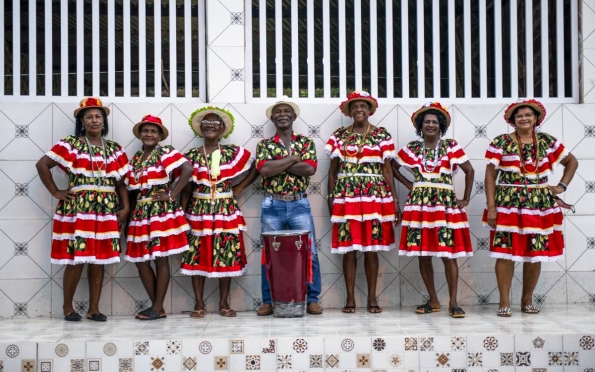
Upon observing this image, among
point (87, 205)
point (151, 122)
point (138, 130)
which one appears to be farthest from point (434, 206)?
point (87, 205)

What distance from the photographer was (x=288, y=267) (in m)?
5.93

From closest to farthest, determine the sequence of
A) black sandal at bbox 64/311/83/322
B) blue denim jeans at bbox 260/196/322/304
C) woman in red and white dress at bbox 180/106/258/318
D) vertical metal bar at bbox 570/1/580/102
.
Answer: black sandal at bbox 64/311/83/322, woman in red and white dress at bbox 180/106/258/318, blue denim jeans at bbox 260/196/322/304, vertical metal bar at bbox 570/1/580/102

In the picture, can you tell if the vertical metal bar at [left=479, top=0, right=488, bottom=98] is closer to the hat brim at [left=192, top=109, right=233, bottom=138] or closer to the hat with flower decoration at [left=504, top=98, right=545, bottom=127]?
the hat with flower decoration at [left=504, top=98, right=545, bottom=127]

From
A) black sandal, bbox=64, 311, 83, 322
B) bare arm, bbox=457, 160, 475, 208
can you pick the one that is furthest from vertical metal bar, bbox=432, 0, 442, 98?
black sandal, bbox=64, 311, 83, 322

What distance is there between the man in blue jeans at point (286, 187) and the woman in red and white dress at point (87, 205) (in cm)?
120

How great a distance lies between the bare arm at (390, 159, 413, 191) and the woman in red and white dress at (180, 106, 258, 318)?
49.9 inches

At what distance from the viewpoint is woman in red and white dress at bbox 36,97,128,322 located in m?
6.00

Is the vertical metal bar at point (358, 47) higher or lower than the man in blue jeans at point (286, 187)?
higher

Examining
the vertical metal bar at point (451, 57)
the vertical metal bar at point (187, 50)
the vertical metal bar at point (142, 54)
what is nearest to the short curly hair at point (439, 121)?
the vertical metal bar at point (451, 57)

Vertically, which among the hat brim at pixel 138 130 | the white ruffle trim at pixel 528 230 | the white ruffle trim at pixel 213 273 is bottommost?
the white ruffle trim at pixel 213 273

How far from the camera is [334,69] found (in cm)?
697

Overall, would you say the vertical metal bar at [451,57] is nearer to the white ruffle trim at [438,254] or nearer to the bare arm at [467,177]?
the bare arm at [467,177]

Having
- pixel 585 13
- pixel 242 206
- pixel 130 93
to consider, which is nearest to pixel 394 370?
pixel 242 206

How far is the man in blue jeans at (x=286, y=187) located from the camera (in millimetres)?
6285
